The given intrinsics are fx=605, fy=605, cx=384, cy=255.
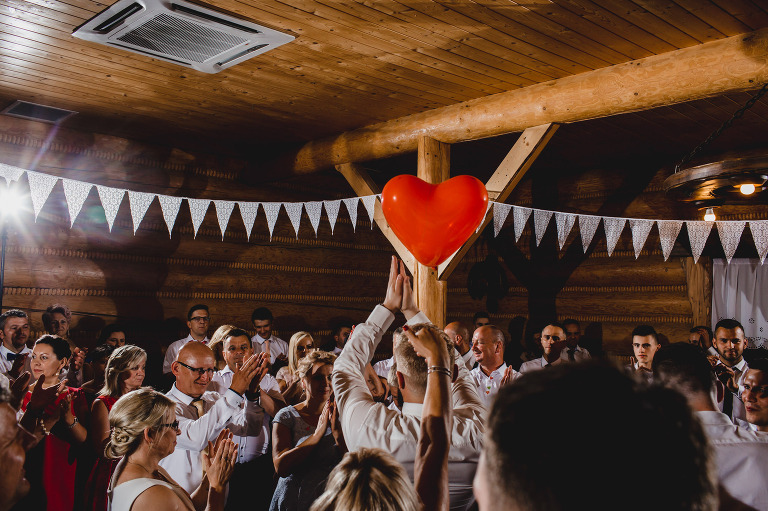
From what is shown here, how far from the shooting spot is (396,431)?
1739 mm

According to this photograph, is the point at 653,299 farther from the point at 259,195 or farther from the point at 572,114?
the point at 259,195

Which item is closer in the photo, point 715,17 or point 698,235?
point 715,17

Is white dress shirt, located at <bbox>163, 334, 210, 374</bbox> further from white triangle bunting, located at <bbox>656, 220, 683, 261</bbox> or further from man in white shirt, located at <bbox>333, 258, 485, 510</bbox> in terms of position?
white triangle bunting, located at <bbox>656, 220, 683, 261</bbox>

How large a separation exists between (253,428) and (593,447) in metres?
2.30

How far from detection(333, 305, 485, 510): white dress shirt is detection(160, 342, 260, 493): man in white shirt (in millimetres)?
713

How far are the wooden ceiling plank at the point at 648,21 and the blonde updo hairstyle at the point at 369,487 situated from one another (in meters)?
2.80

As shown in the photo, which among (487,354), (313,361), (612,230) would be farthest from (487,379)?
(612,230)

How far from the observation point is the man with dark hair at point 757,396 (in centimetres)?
250

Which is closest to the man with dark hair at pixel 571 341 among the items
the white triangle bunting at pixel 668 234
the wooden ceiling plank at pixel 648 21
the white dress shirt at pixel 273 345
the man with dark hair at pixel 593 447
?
the white triangle bunting at pixel 668 234

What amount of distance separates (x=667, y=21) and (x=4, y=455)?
3.57 m

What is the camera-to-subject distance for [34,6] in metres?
3.35

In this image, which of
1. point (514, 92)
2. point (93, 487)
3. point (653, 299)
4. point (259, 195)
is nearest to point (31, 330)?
point (259, 195)

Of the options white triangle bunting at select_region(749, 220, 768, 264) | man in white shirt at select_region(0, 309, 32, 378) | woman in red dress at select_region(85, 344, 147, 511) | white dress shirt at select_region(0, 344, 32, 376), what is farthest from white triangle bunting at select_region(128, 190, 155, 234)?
white triangle bunting at select_region(749, 220, 768, 264)

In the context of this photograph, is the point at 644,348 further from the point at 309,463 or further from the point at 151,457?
the point at 151,457
